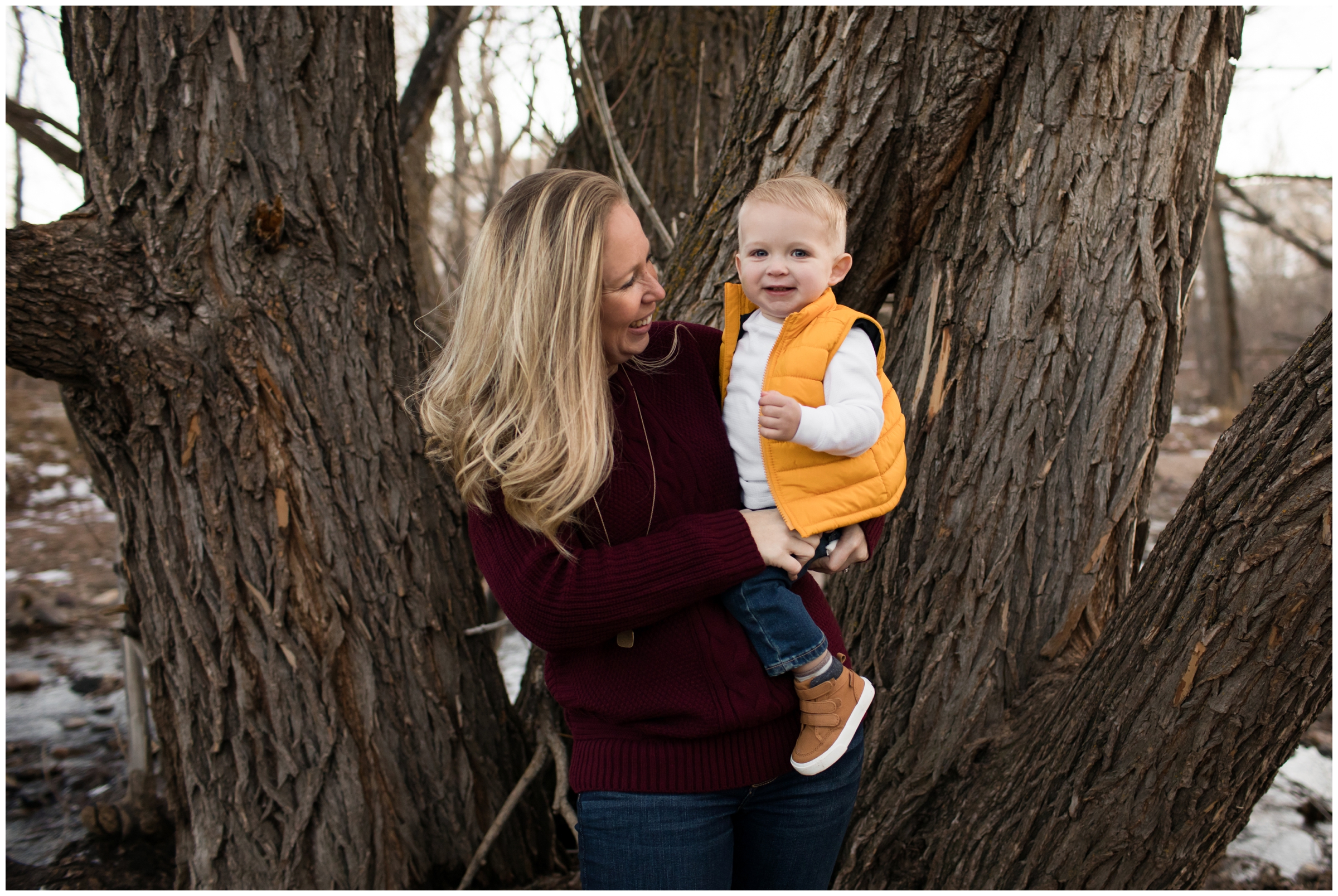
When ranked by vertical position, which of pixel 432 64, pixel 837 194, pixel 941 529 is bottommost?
pixel 941 529

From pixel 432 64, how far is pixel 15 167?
3.24 metres

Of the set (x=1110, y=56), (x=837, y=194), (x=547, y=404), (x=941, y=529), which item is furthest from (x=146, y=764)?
(x=1110, y=56)

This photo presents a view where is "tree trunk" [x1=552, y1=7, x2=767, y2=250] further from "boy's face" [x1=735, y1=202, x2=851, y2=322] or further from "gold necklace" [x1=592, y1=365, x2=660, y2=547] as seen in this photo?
"gold necklace" [x1=592, y1=365, x2=660, y2=547]

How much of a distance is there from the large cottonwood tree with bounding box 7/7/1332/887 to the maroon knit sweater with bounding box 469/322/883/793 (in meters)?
0.81

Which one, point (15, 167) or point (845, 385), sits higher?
point (15, 167)

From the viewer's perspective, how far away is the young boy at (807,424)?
5.40ft

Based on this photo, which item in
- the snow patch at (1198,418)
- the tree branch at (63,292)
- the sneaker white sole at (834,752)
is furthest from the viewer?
the snow patch at (1198,418)

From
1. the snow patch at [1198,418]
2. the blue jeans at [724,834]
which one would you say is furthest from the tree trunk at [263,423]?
the snow patch at [1198,418]

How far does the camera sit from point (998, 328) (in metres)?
2.36

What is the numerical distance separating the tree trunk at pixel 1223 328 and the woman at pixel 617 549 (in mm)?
11942

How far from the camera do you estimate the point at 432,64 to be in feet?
15.4

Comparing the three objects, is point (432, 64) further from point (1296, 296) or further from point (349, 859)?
point (1296, 296)

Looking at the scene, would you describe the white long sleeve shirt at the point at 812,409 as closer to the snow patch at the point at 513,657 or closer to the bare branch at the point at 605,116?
the bare branch at the point at 605,116

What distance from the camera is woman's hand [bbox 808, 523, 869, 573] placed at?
1.71 meters
